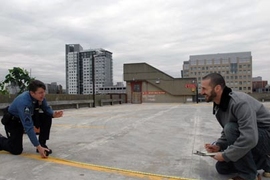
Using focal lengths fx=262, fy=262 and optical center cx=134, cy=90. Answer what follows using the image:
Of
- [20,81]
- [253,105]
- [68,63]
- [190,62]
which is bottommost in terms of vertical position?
[253,105]

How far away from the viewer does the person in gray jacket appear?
96.2 inches

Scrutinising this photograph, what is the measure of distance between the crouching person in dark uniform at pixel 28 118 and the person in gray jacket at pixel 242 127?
7.50ft

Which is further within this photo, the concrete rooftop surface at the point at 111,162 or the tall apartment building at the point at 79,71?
the tall apartment building at the point at 79,71

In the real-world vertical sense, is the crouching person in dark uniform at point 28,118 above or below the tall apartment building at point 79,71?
below

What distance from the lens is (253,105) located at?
102 inches

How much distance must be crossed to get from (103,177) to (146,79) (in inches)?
1375

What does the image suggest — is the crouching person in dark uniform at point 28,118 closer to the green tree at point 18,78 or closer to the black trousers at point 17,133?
the black trousers at point 17,133

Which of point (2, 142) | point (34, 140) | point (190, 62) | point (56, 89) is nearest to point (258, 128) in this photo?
point (34, 140)

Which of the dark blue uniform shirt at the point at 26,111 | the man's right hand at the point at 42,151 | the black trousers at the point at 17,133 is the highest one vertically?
the dark blue uniform shirt at the point at 26,111

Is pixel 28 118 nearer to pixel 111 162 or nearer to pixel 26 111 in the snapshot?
pixel 26 111

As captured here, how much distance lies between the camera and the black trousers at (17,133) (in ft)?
12.6

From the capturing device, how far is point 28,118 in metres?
3.52

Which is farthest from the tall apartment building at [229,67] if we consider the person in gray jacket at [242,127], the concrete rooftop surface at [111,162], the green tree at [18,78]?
the person in gray jacket at [242,127]

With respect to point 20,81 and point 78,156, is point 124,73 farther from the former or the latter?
point 78,156
